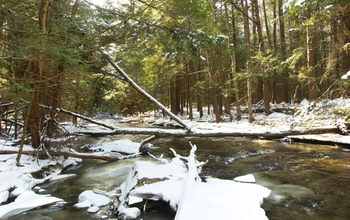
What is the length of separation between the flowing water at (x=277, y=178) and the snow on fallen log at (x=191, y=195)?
329 mm

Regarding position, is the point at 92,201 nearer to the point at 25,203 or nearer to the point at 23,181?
the point at 25,203

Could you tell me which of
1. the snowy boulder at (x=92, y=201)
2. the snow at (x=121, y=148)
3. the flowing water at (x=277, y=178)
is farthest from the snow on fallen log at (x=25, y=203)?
the snow at (x=121, y=148)

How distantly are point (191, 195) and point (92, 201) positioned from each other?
2110 mm

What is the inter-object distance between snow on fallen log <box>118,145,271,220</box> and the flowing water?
0.33m

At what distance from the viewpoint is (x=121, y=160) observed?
761 cm

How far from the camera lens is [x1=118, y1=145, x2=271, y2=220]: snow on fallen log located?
10.1ft

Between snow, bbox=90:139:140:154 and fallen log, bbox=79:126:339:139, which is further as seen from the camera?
snow, bbox=90:139:140:154

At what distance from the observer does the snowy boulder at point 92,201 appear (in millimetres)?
3915

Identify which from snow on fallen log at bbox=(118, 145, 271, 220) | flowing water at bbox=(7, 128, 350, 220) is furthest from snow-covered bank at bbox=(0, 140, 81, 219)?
snow on fallen log at bbox=(118, 145, 271, 220)

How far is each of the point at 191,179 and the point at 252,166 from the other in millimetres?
3377

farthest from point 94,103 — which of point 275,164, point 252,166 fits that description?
point 275,164

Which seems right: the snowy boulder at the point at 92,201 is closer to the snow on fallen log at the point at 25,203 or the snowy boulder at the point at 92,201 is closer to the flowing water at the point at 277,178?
the flowing water at the point at 277,178

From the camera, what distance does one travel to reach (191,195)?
3.54m

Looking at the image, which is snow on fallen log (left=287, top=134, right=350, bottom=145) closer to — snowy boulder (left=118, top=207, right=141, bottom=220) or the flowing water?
the flowing water
